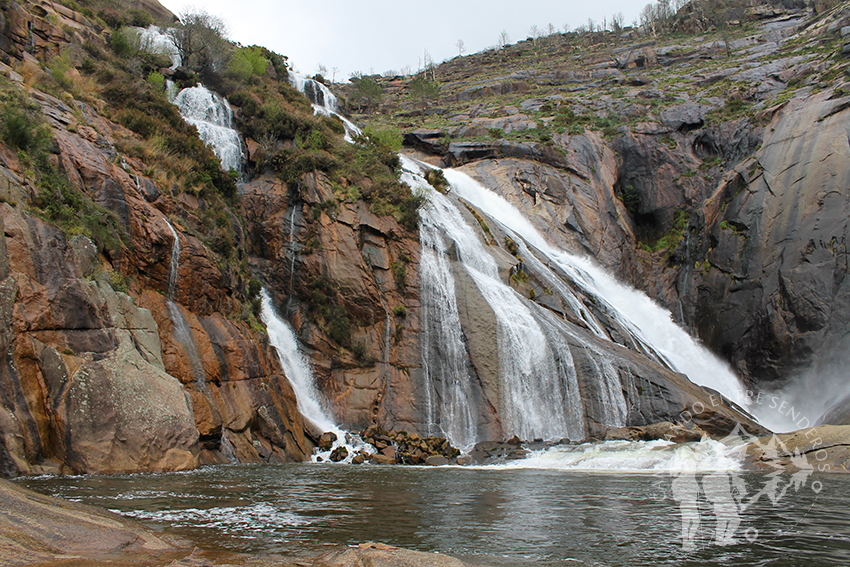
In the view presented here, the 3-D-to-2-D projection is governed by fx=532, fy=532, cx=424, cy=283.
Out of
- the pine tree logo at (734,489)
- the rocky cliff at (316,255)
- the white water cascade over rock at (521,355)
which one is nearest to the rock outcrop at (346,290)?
the rocky cliff at (316,255)

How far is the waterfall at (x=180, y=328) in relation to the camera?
55.8ft

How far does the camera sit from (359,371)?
24.2 meters

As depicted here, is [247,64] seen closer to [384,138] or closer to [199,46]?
[199,46]

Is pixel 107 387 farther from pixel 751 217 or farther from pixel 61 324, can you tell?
pixel 751 217

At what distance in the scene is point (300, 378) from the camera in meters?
23.3

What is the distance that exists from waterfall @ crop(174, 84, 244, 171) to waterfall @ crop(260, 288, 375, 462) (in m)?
8.98

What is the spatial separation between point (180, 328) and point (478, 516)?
1213 cm

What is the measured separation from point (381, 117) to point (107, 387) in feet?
217

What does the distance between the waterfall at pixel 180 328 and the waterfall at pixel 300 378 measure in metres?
5.52

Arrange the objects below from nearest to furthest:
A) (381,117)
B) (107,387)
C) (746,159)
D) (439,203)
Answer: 1. (107,387)
2. (439,203)
3. (746,159)
4. (381,117)

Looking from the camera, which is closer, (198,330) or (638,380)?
(198,330)

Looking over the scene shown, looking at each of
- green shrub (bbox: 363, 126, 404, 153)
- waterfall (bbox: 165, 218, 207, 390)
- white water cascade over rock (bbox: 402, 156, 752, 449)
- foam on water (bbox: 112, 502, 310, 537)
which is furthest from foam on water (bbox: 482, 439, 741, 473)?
green shrub (bbox: 363, 126, 404, 153)

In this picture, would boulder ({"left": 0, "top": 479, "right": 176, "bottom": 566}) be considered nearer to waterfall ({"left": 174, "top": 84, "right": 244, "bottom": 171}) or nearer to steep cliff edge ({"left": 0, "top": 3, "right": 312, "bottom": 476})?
steep cliff edge ({"left": 0, "top": 3, "right": 312, "bottom": 476})

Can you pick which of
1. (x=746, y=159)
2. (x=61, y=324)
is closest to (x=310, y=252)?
(x=61, y=324)
